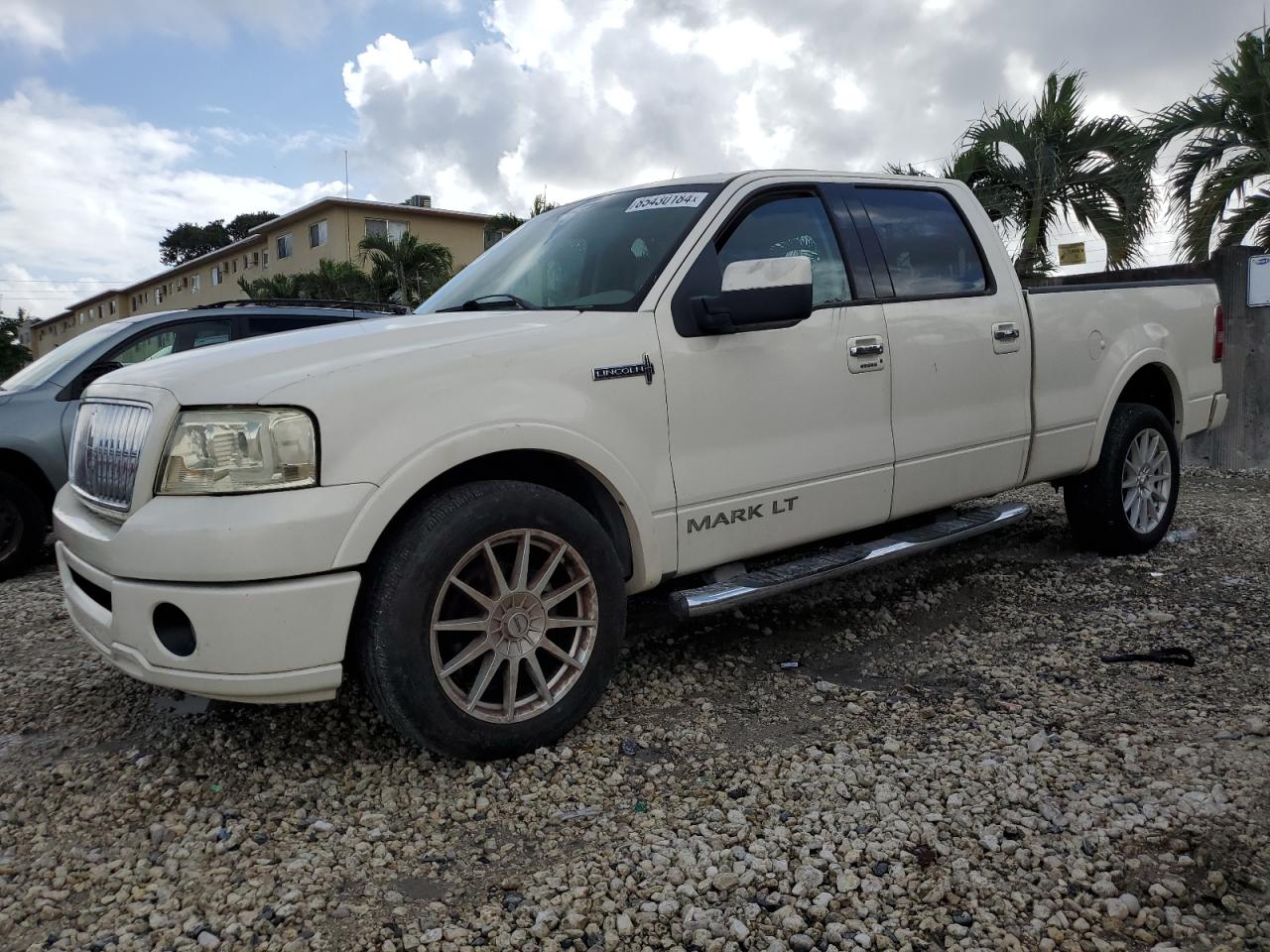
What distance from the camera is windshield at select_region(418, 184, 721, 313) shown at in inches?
141

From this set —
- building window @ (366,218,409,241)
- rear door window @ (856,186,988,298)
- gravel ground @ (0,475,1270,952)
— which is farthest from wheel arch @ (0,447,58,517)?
building window @ (366,218,409,241)

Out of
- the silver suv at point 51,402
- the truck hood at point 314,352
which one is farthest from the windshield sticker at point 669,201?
the silver suv at point 51,402

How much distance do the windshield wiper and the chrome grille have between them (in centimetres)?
131

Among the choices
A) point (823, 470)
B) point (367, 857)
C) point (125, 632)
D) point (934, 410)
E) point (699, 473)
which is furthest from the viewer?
point (934, 410)

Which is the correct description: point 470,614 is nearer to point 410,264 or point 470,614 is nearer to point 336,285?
point 410,264

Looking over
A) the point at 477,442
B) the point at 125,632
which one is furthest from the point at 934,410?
the point at 125,632

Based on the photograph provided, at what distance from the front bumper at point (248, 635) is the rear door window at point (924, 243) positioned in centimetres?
269

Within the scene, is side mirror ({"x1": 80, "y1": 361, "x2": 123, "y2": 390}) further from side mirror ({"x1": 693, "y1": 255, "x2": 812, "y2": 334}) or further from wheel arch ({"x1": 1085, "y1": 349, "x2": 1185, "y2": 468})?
wheel arch ({"x1": 1085, "y1": 349, "x2": 1185, "y2": 468})

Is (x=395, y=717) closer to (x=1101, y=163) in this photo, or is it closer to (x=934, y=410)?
(x=934, y=410)

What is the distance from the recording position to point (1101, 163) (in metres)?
11.2

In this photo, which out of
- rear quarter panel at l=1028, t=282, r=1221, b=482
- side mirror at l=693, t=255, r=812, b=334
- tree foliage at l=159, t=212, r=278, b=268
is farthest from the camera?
tree foliage at l=159, t=212, r=278, b=268

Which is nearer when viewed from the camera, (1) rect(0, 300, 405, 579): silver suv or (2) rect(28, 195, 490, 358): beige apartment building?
(1) rect(0, 300, 405, 579): silver suv

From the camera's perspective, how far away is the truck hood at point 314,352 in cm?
276

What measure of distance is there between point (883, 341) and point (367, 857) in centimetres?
268
